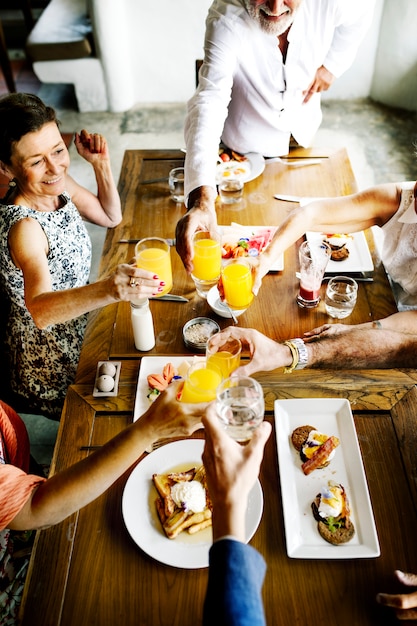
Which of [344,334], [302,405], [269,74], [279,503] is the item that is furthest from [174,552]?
[269,74]

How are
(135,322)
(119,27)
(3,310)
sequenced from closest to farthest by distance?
(135,322) → (3,310) → (119,27)

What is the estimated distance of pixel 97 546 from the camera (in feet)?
4.29

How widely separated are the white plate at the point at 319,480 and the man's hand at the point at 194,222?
2.20 ft

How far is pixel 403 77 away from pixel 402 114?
0.33m

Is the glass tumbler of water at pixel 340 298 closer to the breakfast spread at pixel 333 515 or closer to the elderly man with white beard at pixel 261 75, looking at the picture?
Answer: the elderly man with white beard at pixel 261 75

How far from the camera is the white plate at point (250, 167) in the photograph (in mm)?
2461

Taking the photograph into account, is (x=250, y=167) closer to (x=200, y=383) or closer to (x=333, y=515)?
(x=200, y=383)

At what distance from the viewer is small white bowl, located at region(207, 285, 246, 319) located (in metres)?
1.86

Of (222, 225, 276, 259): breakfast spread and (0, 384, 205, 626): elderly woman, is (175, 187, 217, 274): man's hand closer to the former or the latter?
(222, 225, 276, 259): breakfast spread

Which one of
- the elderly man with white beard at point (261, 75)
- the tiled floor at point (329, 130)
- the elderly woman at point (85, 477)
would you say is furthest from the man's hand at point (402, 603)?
the tiled floor at point (329, 130)

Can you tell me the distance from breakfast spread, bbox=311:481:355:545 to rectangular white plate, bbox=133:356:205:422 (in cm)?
52

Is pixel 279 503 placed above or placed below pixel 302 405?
below

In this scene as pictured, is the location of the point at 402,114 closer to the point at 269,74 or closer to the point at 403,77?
the point at 403,77

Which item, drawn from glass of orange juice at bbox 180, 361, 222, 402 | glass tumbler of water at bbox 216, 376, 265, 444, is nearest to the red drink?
glass of orange juice at bbox 180, 361, 222, 402
